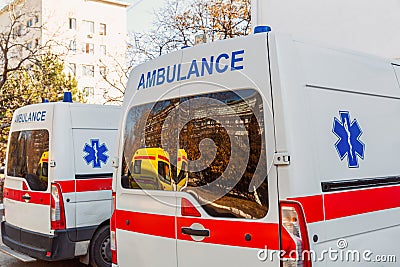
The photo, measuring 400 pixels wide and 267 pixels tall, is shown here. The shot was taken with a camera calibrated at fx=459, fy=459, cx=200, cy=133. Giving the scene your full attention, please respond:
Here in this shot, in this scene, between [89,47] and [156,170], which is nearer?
[156,170]

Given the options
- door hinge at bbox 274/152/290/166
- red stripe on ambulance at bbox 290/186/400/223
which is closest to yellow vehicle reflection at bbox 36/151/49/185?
door hinge at bbox 274/152/290/166

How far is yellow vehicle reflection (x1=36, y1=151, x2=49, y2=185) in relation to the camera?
5664 mm

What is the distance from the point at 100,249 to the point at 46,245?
76 cm

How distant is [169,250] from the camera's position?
348 cm

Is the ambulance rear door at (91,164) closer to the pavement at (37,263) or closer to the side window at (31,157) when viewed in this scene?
the side window at (31,157)

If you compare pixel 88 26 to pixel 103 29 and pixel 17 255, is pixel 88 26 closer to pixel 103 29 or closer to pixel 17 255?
pixel 103 29

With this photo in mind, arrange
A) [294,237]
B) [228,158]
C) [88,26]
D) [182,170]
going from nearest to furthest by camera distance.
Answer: [294,237]
[228,158]
[182,170]
[88,26]

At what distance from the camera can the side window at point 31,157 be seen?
5.72 meters

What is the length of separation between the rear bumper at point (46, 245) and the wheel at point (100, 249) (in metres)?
0.34

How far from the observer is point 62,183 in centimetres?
557

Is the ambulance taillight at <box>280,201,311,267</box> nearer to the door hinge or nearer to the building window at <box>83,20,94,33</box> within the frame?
the door hinge

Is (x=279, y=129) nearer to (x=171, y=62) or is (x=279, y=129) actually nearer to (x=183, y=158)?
(x=183, y=158)

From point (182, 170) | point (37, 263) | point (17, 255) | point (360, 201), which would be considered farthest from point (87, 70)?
point (360, 201)

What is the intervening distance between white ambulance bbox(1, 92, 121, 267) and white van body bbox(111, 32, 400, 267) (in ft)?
6.09
